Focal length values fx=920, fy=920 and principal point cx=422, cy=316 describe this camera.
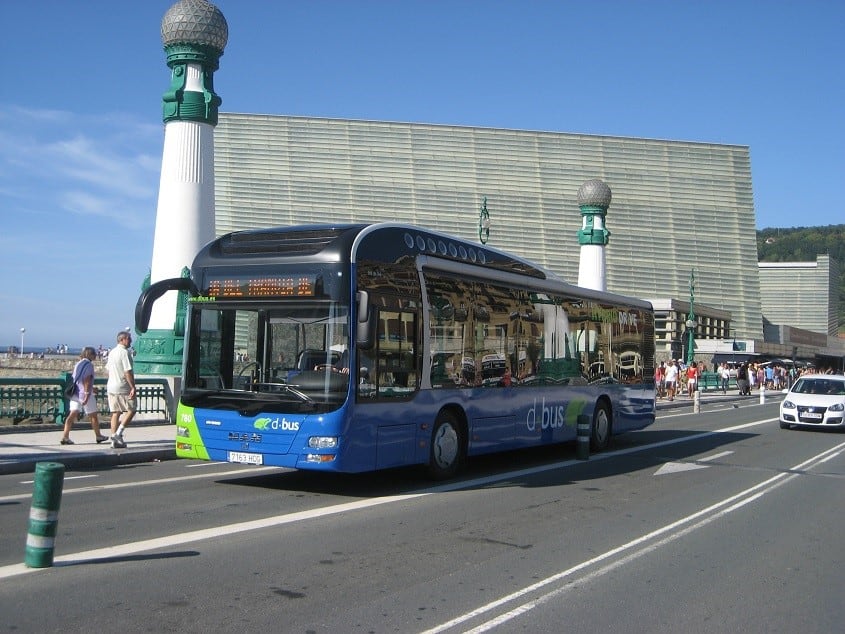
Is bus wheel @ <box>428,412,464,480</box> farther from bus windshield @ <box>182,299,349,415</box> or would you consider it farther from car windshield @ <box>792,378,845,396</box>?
car windshield @ <box>792,378,845,396</box>

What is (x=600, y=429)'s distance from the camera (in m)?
17.0

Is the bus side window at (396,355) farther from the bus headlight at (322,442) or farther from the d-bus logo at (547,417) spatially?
the d-bus logo at (547,417)

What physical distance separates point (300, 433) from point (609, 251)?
8186 centimetres

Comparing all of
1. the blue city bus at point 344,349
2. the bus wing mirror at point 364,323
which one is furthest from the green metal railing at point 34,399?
the bus wing mirror at point 364,323

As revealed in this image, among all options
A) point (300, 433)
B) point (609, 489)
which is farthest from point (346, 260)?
point (609, 489)

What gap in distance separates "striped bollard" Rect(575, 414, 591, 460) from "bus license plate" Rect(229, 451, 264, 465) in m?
6.59

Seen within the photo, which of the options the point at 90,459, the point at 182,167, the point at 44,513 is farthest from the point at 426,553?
the point at 182,167

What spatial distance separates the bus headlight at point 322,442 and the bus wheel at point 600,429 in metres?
7.81

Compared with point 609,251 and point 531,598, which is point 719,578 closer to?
point 531,598

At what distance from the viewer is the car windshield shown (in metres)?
24.5

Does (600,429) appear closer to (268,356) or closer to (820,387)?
(268,356)

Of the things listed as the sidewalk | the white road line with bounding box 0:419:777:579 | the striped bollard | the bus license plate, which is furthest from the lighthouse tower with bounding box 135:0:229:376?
the bus license plate

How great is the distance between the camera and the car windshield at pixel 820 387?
80.4 feet

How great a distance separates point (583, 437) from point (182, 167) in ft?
41.2
